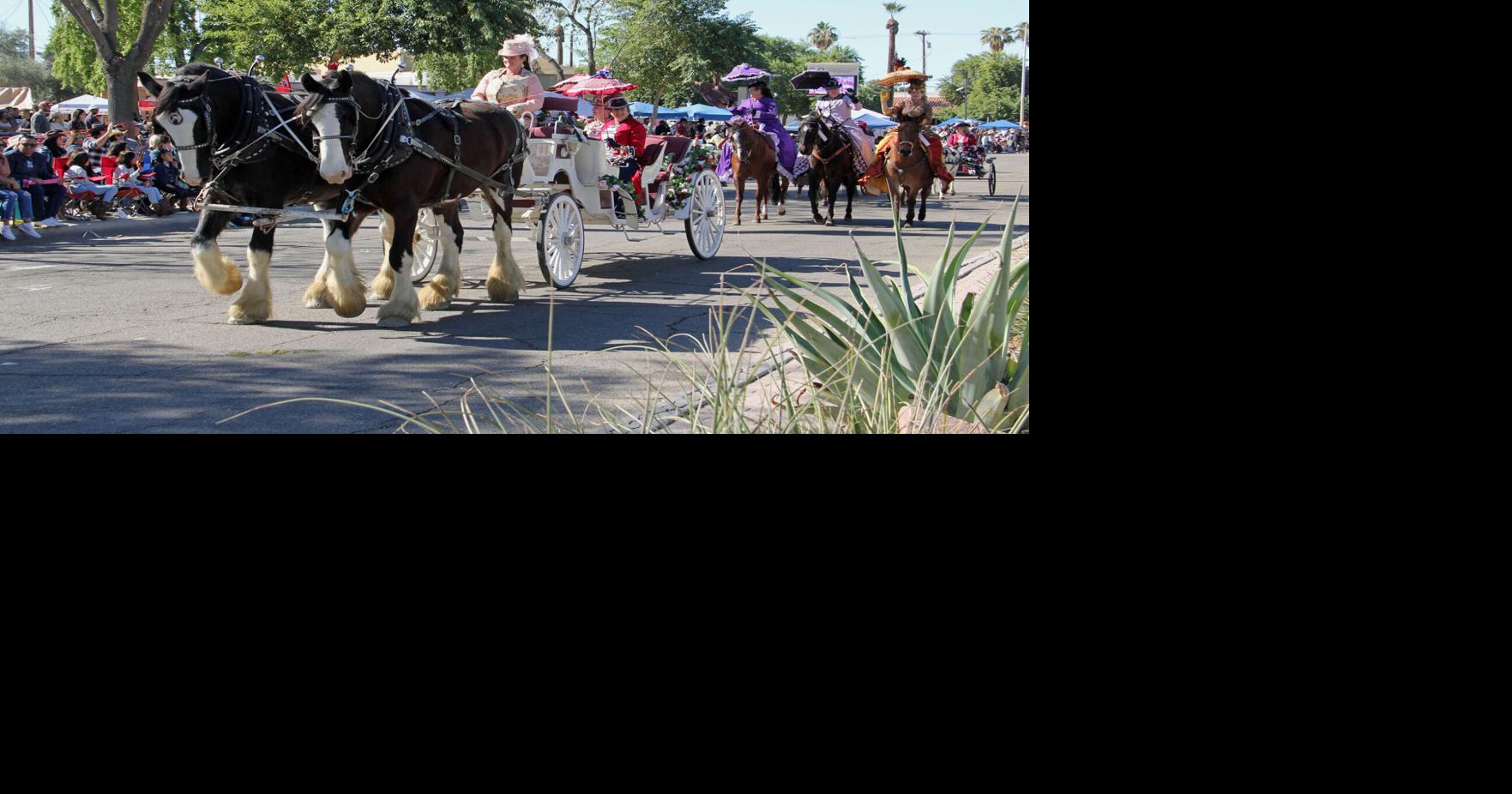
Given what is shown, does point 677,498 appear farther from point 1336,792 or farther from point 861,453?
point 1336,792

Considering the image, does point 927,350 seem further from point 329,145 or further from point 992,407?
point 329,145

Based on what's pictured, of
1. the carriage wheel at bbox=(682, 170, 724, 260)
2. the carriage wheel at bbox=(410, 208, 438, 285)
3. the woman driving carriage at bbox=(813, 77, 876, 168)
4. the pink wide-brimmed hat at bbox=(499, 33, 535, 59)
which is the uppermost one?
the woman driving carriage at bbox=(813, 77, 876, 168)

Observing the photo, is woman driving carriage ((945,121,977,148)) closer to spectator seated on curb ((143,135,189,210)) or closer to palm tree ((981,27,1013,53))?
spectator seated on curb ((143,135,189,210))

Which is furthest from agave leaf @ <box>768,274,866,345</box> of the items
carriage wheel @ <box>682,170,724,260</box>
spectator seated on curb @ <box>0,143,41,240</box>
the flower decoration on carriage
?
spectator seated on curb @ <box>0,143,41,240</box>

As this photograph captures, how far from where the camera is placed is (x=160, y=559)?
4.01m

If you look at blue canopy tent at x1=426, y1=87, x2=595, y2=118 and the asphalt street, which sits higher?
blue canopy tent at x1=426, y1=87, x2=595, y2=118

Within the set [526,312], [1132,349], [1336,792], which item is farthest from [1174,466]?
[526,312]

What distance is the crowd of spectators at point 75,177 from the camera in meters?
14.9

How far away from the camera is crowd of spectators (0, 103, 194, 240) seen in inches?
585

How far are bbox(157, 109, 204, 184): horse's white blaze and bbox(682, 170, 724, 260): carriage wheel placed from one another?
18.0 feet

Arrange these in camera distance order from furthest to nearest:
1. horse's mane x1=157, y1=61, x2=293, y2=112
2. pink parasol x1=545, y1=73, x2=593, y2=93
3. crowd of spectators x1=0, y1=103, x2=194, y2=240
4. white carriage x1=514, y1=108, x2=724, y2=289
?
crowd of spectators x1=0, y1=103, x2=194, y2=240 < pink parasol x1=545, y1=73, x2=593, y2=93 < white carriage x1=514, y1=108, x2=724, y2=289 < horse's mane x1=157, y1=61, x2=293, y2=112

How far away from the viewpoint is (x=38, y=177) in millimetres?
15281

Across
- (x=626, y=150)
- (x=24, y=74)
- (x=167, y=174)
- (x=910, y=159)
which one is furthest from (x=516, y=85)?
(x=24, y=74)

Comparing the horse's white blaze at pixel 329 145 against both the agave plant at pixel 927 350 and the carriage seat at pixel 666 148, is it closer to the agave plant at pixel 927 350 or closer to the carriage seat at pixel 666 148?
the agave plant at pixel 927 350
